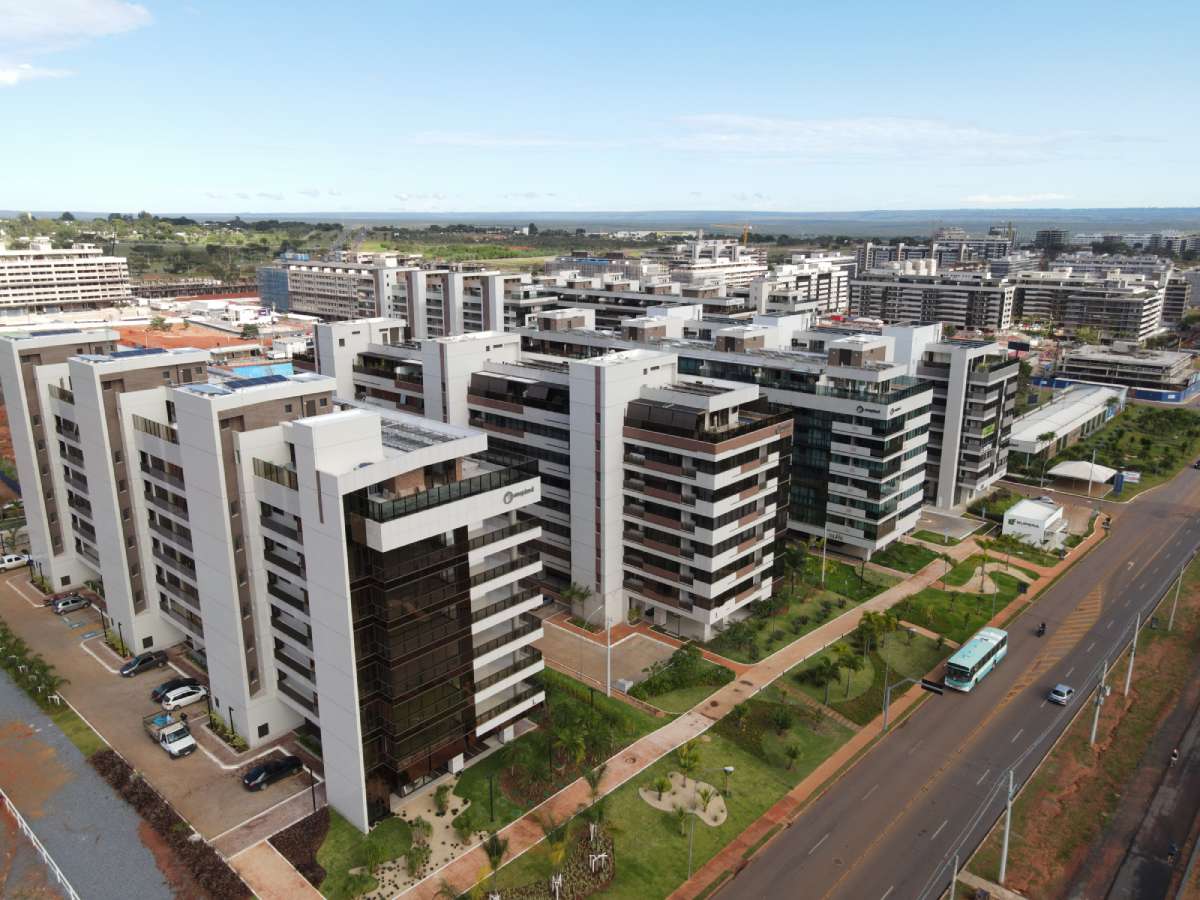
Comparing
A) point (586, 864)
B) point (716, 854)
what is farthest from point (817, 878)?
point (586, 864)

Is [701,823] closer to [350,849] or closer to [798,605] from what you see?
[350,849]

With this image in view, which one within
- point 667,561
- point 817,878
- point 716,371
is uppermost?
point 716,371

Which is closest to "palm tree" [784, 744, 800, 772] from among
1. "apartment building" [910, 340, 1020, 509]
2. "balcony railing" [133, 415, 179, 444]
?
"balcony railing" [133, 415, 179, 444]

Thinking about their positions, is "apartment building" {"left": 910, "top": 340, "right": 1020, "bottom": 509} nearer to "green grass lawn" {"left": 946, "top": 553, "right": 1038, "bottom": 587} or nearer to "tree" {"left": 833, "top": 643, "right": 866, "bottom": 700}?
"green grass lawn" {"left": 946, "top": 553, "right": 1038, "bottom": 587}

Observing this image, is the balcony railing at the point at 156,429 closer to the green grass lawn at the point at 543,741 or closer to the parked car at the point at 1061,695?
the green grass lawn at the point at 543,741

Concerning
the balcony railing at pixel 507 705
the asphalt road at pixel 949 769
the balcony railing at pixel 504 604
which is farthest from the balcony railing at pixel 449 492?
the asphalt road at pixel 949 769

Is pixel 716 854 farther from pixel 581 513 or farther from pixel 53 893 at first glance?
pixel 53 893

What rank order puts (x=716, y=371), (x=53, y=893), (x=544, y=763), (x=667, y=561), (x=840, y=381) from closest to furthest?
(x=53, y=893) → (x=544, y=763) → (x=667, y=561) → (x=840, y=381) → (x=716, y=371)

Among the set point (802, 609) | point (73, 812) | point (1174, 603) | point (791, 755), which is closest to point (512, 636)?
point (791, 755)
